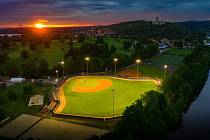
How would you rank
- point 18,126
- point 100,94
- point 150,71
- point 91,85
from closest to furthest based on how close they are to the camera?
point 18,126 → point 100,94 → point 91,85 → point 150,71

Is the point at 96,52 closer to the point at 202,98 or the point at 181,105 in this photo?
the point at 202,98

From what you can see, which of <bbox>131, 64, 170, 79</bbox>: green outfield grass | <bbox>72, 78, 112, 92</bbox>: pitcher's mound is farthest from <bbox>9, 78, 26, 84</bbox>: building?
<bbox>131, 64, 170, 79</bbox>: green outfield grass

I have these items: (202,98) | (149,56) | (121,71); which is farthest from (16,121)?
(149,56)

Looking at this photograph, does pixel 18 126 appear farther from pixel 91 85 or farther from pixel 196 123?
pixel 91 85

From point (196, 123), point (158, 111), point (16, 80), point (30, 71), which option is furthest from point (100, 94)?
point (30, 71)

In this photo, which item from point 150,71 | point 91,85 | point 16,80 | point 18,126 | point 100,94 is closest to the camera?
point 18,126

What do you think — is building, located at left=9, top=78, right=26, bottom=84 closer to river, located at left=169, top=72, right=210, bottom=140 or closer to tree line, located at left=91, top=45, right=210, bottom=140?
tree line, located at left=91, top=45, right=210, bottom=140

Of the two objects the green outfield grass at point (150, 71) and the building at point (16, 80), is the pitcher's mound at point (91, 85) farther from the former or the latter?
the green outfield grass at point (150, 71)

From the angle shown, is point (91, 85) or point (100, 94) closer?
point (100, 94)
